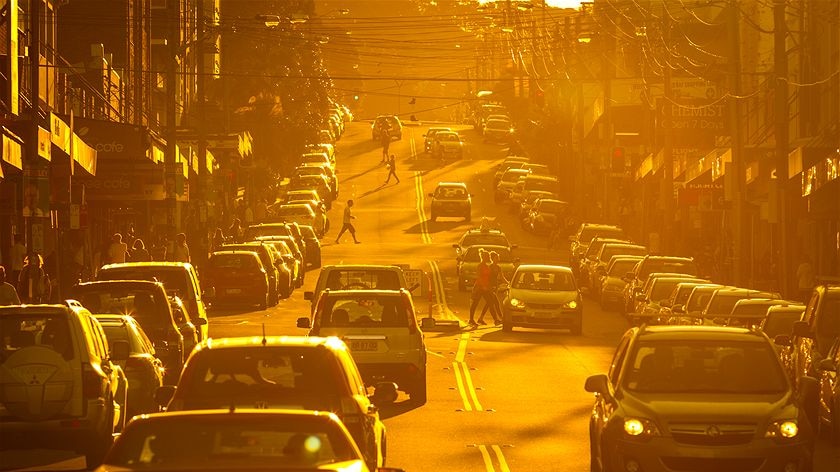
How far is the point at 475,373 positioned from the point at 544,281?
10597 millimetres

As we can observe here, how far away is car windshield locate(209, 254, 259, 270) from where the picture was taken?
45.2 metres

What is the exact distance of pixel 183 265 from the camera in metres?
28.0

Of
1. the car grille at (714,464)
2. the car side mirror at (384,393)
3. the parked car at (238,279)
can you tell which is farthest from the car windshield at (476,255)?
the car grille at (714,464)

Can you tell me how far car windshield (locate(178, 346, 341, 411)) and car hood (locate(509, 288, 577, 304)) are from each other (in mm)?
25683

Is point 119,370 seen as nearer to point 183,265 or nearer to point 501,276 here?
point 183,265

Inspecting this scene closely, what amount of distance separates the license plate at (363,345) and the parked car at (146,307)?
234 centimetres

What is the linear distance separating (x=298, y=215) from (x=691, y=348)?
5291cm

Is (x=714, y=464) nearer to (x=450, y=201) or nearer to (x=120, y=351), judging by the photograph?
(x=120, y=351)

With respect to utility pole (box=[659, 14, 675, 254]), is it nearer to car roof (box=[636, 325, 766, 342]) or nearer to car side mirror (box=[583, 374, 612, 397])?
car roof (box=[636, 325, 766, 342])

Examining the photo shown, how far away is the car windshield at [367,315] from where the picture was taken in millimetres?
23688

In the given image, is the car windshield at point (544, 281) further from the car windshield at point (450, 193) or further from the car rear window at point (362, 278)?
the car windshield at point (450, 193)

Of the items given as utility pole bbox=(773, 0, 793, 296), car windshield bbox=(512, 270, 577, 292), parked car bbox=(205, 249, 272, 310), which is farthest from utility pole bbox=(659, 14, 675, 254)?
utility pole bbox=(773, 0, 793, 296)

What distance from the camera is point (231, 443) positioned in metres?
9.62

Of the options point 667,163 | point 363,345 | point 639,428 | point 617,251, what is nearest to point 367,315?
point 363,345
